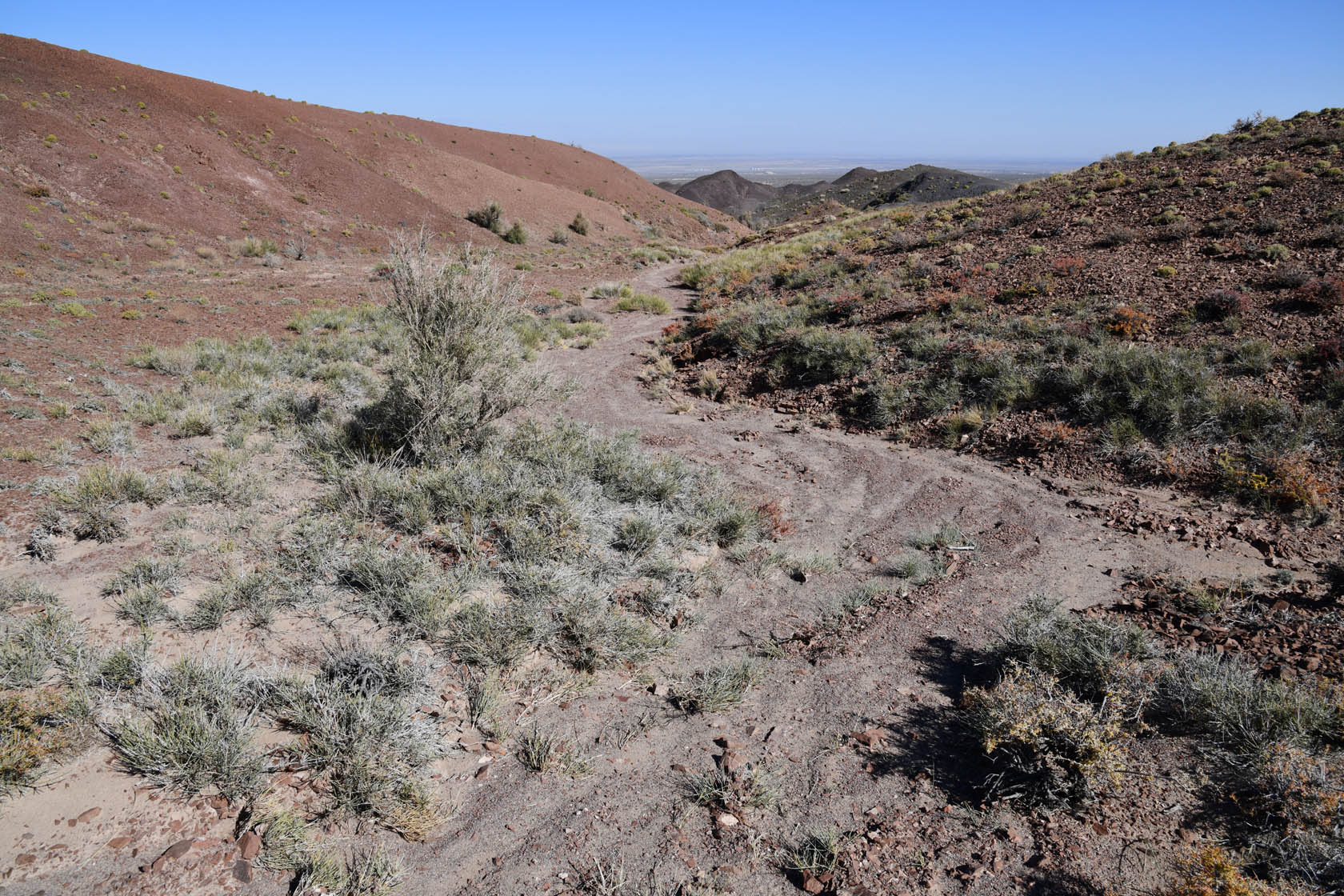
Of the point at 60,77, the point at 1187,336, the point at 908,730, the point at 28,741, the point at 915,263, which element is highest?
the point at 60,77

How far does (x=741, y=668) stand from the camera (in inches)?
171

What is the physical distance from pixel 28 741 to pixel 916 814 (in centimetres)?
469

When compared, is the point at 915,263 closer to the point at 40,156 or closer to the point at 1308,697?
the point at 1308,697

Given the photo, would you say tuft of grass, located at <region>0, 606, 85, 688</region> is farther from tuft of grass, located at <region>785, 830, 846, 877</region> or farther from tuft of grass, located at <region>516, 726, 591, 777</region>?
tuft of grass, located at <region>785, 830, 846, 877</region>

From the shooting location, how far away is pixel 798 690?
4277mm

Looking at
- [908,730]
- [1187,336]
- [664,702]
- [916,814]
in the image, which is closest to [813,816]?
[916,814]

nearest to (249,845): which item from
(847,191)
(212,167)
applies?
(212,167)

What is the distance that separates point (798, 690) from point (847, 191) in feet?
225

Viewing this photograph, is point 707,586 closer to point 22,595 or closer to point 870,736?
point 870,736

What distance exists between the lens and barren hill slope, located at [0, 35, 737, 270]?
907 inches

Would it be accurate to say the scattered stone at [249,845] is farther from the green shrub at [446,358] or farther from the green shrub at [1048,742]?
the green shrub at [446,358]

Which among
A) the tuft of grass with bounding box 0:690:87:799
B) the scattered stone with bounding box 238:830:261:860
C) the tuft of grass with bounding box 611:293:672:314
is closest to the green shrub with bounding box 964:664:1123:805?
the scattered stone with bounding box 238:830:261:860

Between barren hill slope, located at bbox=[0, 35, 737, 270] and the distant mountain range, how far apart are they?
24.2 metres

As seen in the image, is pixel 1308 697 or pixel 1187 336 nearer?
pixel 1308 697
